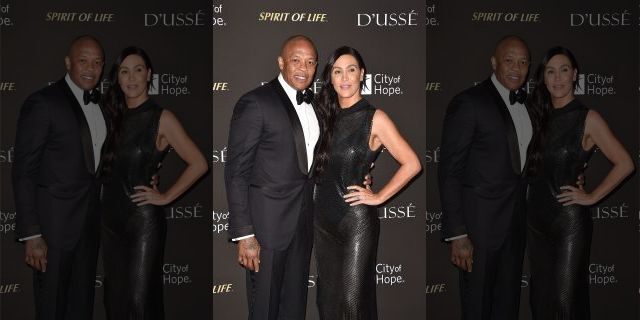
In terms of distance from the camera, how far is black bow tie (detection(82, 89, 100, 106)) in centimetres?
409

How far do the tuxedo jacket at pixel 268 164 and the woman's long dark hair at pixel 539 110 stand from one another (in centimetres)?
148

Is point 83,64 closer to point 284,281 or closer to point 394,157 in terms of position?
point 284,281

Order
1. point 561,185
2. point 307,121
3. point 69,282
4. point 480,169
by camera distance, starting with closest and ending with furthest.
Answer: point 69,282 → point 307,121 → point 480,169 → point 561,185

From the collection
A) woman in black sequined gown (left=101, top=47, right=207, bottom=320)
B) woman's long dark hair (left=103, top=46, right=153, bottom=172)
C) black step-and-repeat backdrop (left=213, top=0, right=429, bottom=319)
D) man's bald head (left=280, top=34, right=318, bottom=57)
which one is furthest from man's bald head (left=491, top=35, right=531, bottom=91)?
woman's long dark hair (left=103, top=46, right=153, bottom=172)

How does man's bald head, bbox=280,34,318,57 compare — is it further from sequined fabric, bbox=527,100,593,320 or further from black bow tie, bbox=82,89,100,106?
sequined fabric, bbox=527,100,593,320

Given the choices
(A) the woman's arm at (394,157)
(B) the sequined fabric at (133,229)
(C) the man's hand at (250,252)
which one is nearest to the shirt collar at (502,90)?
(A) the woman's arm at (394,157)

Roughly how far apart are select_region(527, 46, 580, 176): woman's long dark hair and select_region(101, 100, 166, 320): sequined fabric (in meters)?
2.32

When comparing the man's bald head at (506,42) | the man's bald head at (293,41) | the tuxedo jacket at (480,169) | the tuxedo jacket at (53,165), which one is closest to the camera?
the tuxedo jacket at (53,165)

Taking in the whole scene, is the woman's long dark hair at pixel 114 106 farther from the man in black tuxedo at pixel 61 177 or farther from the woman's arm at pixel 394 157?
the woman's arm at pixel 394 157

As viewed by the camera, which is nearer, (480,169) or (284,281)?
(284,281)

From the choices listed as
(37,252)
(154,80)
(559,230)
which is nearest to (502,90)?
(559,230)

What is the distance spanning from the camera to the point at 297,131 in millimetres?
4852

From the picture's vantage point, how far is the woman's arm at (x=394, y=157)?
503 cm

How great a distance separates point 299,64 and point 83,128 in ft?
4.56
